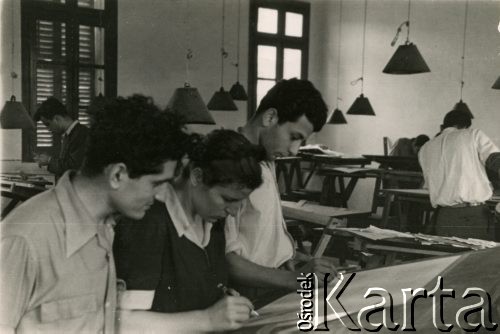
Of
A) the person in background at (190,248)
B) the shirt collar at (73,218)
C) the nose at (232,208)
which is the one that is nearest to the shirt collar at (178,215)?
the person in background at (190,248)

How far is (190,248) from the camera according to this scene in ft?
4.48

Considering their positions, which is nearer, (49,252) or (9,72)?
(49,252)

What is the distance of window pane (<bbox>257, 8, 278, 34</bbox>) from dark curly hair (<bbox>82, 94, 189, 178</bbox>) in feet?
28.0

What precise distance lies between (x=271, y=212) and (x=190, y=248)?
1.58 ft

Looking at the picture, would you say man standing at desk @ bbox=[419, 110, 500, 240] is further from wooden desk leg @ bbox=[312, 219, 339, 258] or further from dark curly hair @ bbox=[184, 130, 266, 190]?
dark curly hair @ bbox=[184, 130, 266, 190]

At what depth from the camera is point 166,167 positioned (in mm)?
1213

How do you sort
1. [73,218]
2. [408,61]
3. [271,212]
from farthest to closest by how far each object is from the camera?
[408,61] < [271,212] < [73,218]

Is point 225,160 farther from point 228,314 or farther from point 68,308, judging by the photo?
point 68,308

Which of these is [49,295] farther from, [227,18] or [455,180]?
[227,18]

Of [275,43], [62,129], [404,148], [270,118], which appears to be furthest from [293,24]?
[270,118]

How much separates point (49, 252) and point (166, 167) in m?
0.29

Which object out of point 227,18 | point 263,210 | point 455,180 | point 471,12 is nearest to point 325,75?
point 227,18

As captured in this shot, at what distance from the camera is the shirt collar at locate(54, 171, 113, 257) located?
1.11 meters

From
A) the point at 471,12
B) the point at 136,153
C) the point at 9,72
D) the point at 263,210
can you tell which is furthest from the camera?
the point at 471,12
